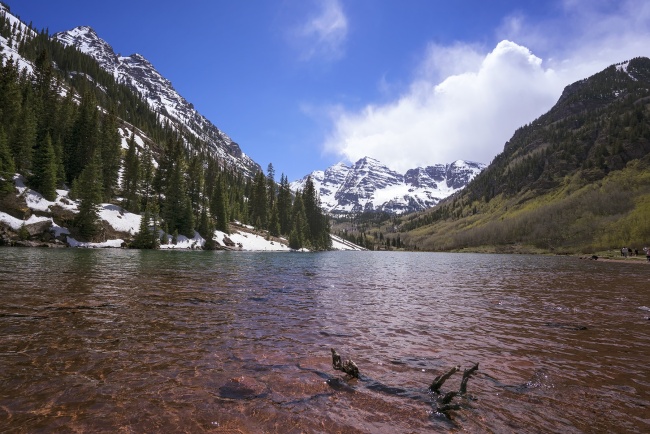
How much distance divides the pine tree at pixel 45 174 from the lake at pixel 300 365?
2518 inches

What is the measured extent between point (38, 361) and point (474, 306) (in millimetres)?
20023

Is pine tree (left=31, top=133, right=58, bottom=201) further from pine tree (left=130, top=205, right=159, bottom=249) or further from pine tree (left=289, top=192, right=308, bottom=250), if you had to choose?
pine tree (left=289, top=192, right=308, bottom=250)

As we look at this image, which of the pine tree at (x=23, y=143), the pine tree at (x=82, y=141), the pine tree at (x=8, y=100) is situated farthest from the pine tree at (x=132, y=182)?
the pine tree at (x=8, y=100)

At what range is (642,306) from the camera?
20.7 meters

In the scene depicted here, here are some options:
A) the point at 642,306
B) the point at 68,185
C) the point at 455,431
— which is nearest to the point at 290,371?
the point at 455,431

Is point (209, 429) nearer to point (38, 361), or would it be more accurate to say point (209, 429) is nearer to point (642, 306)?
point (38, 361)

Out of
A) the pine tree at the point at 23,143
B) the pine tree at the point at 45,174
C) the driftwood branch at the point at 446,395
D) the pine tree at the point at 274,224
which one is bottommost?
the driftwood branch at the point at 446,395

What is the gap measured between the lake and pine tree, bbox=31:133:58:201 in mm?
63958

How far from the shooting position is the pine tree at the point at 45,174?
225 feet

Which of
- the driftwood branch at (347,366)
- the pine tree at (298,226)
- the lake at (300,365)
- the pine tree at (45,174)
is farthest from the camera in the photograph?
the pine tree at (298,226)

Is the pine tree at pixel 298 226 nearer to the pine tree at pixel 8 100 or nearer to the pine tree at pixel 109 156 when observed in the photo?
the pine tree at pixel 109 156

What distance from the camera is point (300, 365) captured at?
9.47 meters

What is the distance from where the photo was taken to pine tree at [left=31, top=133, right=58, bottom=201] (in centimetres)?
6869

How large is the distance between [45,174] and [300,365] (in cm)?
8277
